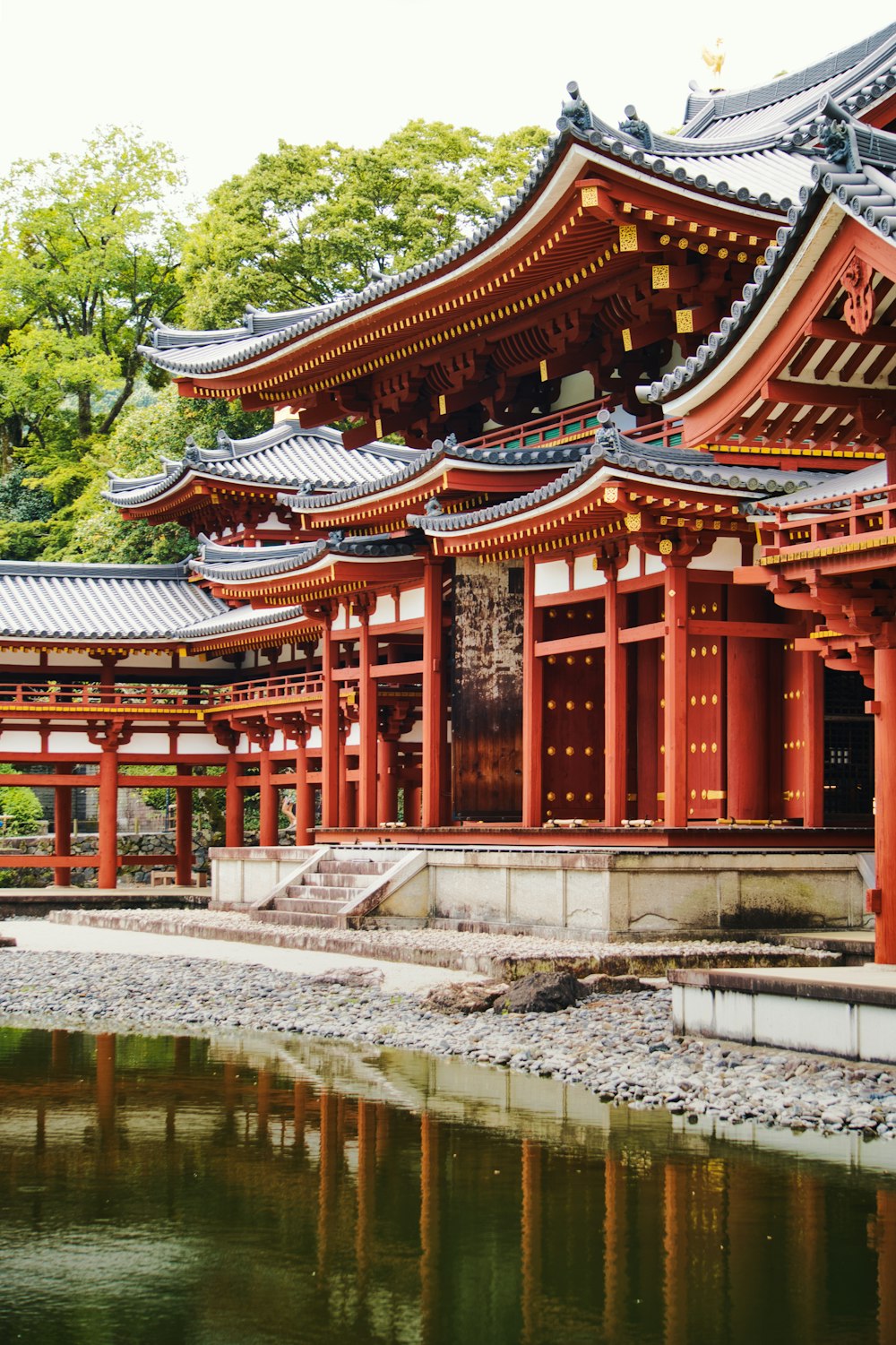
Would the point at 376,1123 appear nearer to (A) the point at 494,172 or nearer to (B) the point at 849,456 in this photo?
(B) the point at 849,456

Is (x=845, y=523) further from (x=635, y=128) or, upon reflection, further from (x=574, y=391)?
(x=574, y=391)

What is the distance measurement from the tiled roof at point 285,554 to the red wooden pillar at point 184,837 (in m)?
5.13

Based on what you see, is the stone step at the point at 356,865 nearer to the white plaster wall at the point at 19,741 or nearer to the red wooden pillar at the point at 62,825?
the white plaster wall at the point at 19,741

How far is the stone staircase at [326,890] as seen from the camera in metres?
20.1

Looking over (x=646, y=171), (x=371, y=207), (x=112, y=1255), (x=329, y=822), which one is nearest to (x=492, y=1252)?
(x=112, y=1255)

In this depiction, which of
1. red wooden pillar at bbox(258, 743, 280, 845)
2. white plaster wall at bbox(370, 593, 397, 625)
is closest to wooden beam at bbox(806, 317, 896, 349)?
white plaster wall at bbox(370, 593, 397, 625)

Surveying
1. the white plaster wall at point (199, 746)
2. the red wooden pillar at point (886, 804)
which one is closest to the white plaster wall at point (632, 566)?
the red wooden pillar at point (886, 804)

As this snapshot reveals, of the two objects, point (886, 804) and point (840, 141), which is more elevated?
point (840, 141)

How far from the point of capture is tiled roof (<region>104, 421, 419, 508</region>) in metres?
33.8

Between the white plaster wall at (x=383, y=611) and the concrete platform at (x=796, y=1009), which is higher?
the white plaster wall at (x=383, y=611)

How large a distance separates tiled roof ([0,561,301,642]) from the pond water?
21657mm

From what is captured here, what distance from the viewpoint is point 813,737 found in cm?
1712

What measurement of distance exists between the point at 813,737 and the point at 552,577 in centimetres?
411

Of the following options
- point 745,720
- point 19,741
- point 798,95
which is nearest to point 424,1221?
point 745,720
